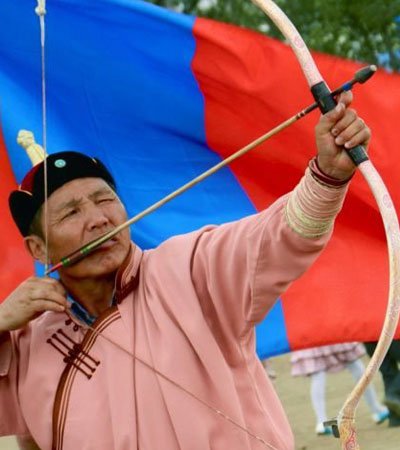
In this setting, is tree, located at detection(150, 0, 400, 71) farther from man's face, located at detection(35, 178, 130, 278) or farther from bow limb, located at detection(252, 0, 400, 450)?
bow limb, located at detection(252, 0, 400, 450)

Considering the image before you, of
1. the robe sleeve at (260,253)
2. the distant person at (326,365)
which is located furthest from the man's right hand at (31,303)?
the distant person at (326,365)

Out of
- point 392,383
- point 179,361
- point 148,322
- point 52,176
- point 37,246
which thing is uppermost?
point 52,176

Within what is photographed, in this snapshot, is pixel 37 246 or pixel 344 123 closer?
pixel 344 123

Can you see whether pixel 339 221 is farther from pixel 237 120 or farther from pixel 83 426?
pixel 83 426

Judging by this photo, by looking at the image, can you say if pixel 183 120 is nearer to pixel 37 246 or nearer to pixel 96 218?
pixel 37 246

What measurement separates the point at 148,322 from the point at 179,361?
174mm

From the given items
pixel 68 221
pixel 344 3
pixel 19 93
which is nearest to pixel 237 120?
pixel 19 93

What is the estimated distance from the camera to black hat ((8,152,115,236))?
369 centimetres

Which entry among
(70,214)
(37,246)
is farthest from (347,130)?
(37,246)

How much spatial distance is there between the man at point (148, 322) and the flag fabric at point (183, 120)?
1.05 meters

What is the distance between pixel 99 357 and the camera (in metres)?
3.49

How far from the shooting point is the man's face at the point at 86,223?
11.7 feet

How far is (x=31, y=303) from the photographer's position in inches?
139

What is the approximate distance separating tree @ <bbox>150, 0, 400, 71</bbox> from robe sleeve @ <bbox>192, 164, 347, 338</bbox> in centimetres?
947
